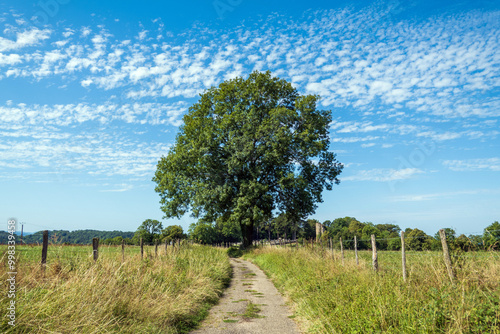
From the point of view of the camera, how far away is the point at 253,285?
12164 millimetres

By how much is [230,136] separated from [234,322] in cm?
1767

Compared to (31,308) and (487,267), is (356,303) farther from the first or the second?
(31,308)

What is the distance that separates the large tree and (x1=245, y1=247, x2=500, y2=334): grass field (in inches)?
601

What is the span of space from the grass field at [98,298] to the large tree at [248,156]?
14.4m

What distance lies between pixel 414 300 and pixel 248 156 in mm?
19384

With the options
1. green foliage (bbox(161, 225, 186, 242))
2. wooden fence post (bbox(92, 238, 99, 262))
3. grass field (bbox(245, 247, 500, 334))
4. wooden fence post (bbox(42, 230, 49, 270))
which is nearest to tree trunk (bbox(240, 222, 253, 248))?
grass field (bbox(245, 247, 500, 334))

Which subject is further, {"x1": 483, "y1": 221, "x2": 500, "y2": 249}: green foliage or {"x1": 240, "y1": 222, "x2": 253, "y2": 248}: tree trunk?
{"x1": 240, "y1": 222, "x2": 253, "y2": 248}: tree trunk

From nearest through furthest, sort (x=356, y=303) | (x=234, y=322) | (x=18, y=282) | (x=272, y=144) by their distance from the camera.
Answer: (x=18, y=282) → (x=356, y=303) → (x=234, y=322) → (x=272, y=144)

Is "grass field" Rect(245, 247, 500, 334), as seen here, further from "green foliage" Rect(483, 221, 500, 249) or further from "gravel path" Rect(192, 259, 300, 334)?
"gravel path" Rect(192, 259, 300, 334)

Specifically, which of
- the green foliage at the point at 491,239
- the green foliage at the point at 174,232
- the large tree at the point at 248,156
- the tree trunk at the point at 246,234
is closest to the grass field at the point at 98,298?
the green foliage at the point at 491,239

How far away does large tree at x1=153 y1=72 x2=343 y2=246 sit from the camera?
23156 millimetres

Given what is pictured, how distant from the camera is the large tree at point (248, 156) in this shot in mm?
23156

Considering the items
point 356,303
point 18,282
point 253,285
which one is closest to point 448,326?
point 356,303

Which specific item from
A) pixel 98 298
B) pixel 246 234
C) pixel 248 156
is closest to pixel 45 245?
pixel 98 298
